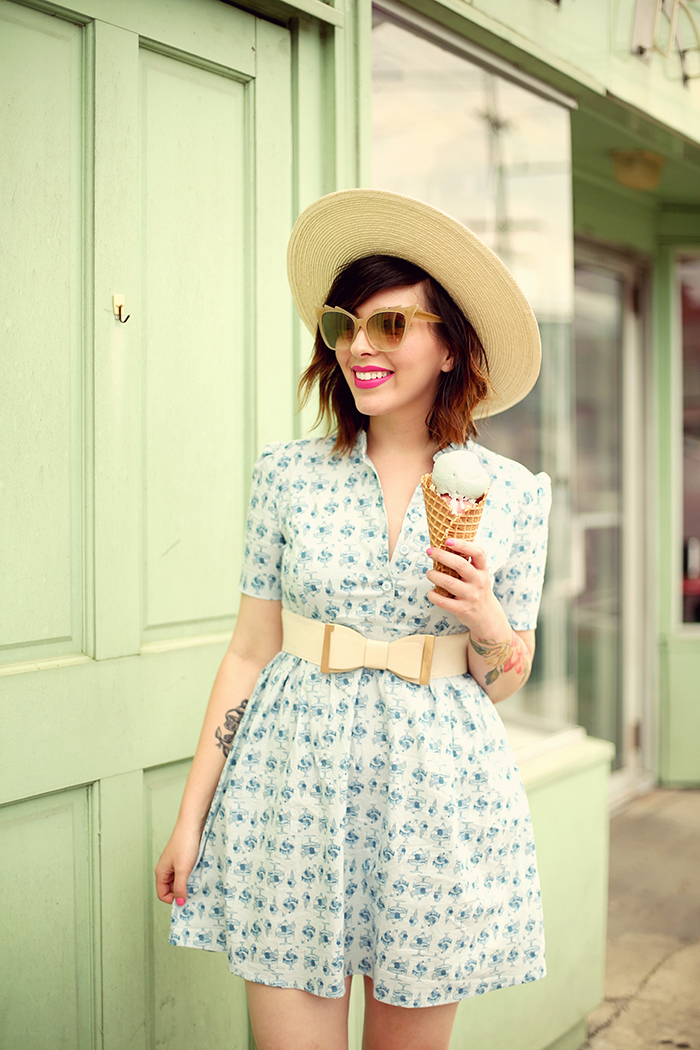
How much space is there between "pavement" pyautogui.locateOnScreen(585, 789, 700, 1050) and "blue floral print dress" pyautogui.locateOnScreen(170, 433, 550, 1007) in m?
1.62

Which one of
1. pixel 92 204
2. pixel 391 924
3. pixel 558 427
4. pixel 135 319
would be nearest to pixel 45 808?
pixel 391 924

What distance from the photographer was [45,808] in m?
1.65

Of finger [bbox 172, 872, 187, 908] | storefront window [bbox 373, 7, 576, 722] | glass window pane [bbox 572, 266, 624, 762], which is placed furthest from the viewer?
glass window pane [bbox 572, 266, 624, 762]

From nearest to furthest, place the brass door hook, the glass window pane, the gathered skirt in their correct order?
the gathered skirt < the brass door hook < the glass window pane

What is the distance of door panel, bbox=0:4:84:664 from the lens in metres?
1.57

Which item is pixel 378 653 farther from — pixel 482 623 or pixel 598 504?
pixel 598 504

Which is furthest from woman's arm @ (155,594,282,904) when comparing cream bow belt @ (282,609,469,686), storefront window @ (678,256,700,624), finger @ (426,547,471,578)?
storefront window @ (678,256,700,624)

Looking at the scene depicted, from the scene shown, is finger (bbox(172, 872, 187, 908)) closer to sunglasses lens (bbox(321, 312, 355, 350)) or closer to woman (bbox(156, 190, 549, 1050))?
woman (bbox(156, 190, 549, 1050))

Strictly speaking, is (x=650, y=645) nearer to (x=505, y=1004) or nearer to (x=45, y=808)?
(x=505, y=1004)

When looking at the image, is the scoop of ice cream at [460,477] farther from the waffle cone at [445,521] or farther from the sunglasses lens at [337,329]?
the sunglasses lens at [337,329]

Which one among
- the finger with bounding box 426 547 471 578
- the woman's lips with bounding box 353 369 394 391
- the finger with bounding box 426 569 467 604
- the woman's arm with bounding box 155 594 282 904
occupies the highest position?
the woman's lips with bounding box 353 369 394 391

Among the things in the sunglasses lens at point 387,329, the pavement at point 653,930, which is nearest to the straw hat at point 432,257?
the sunglasses lens at point 387,329

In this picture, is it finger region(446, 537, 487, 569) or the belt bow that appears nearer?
finger region(446, 537, 487, 569)

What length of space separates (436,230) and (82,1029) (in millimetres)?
1657
